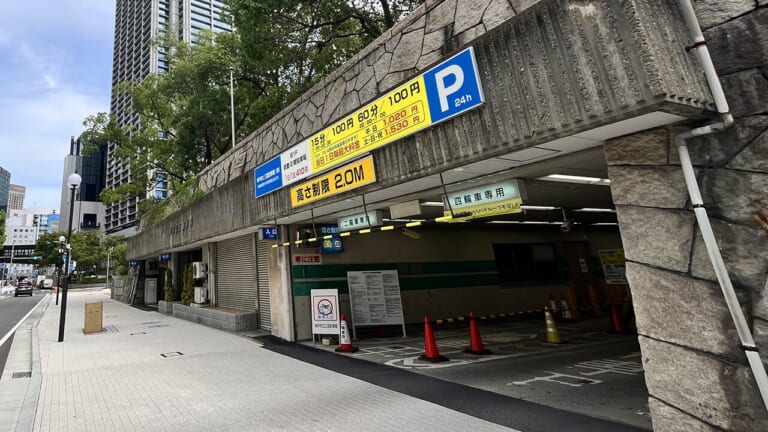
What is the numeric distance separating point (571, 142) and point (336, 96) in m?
5.07

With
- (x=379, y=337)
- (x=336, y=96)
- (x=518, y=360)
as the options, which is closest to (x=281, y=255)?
(x=379, y=337)

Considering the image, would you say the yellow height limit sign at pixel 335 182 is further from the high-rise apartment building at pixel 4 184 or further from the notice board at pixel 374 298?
the high-rise apartment building at pixel 4 184

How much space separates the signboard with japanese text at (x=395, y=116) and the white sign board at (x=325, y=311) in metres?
2.96

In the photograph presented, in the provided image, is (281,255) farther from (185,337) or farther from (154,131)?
(154,131)

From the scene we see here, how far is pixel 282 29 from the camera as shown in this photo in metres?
14.6

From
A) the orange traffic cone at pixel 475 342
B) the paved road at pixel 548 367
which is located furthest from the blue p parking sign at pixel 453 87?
the orange traffic cone at pixel 475 342

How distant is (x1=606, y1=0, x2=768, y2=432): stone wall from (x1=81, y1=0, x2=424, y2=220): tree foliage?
1237 centimetres

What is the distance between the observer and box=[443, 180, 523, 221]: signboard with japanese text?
217 inches

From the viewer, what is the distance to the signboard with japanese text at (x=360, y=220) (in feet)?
27.3

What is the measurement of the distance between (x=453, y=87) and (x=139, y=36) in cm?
12781

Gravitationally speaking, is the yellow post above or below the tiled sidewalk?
below

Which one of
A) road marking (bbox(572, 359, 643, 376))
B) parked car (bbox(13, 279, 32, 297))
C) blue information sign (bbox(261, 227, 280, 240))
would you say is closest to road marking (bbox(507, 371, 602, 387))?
road marking (bbox(572, 359, 643, 376))

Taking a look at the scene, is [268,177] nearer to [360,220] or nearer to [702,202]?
[360,220]

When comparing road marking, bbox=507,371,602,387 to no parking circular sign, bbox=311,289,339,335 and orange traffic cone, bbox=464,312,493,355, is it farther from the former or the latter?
no parking circular sign, bbox=311,289,339,335
